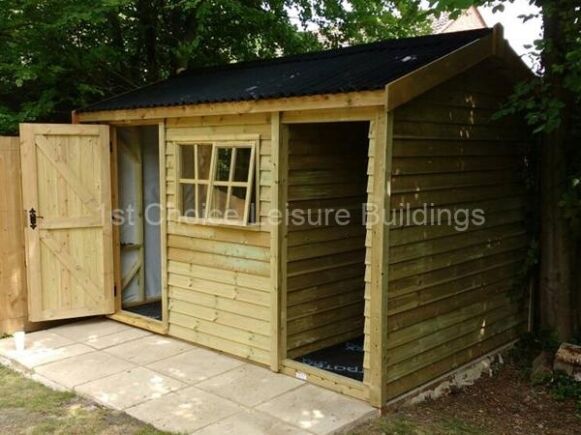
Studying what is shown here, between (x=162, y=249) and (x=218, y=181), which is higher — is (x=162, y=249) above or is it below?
below

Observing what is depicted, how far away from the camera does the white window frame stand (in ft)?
15.8

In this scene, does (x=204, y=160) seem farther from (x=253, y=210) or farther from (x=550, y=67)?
(x=550, y=67)

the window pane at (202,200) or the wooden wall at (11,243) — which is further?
the wooden wall at (11,243)

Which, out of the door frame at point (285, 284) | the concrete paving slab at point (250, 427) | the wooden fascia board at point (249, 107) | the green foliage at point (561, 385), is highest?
the wooden fascia board at point (249, 107)

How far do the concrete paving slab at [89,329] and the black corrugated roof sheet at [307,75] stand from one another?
2.33 metres

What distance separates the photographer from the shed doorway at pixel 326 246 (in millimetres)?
4840

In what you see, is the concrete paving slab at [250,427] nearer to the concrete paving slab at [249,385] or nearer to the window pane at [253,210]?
the concrete paving slab at [249,385]

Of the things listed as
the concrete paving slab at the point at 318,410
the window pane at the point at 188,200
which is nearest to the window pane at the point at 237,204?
the window pane at the point at 188,200

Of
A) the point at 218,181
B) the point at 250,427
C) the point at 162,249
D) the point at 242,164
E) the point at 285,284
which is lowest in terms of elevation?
the point at 250,427

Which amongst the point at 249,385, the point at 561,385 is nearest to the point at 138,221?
the point at 249,385

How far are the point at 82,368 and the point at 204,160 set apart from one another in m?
2.13

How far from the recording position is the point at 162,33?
848 cm

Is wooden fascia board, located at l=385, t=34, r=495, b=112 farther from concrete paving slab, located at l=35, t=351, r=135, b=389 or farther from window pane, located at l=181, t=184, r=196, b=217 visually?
concrete paving slab, located at l=35, t=351, r=135, b=389

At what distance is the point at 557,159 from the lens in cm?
539
